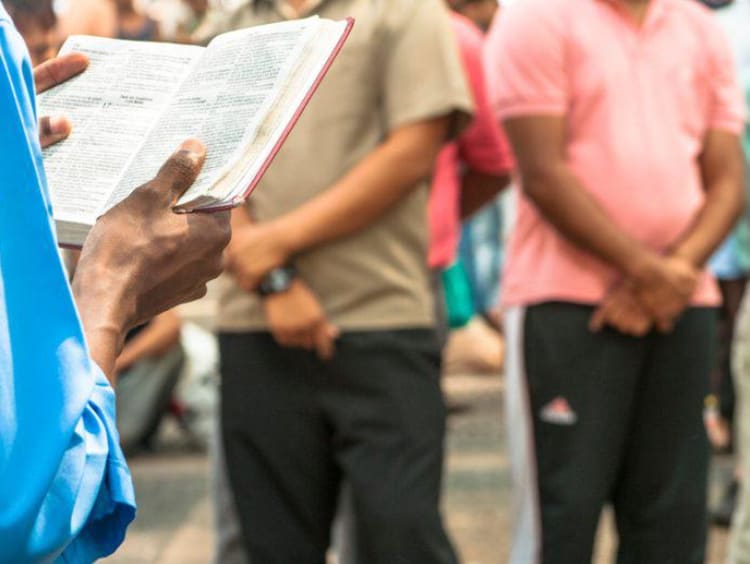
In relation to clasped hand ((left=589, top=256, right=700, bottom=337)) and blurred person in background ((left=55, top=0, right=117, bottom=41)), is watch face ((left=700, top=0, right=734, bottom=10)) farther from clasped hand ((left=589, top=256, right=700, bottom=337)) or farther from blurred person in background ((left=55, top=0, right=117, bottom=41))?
clasped hand ((left=589, top=256, right=700, bottom=337))

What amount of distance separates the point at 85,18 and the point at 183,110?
15.4 feet

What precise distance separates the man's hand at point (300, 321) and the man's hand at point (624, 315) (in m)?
0.58

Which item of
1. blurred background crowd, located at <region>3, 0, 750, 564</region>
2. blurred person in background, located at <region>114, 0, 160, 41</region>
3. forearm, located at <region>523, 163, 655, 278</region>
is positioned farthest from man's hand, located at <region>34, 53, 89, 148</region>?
blurred person in background, located at <region>114, 0, 160, 41</region>

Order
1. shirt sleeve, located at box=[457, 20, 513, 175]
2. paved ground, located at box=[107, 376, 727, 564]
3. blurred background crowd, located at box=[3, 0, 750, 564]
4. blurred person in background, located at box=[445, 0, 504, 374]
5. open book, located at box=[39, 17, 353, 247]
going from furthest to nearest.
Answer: blurred person in background, located at box=[445, 0, 504, 374]
paved ground, located at box=[107, 376, 727, 564]
shirt sleeve, located at box=[457, 20, 513, 175]
blurred background crowd, located at box=[3, 0, 750, 564]
open book, located at box=[39, 17, 353, 247]

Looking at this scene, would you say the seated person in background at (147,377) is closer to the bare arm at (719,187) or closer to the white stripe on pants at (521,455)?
the white stripe on pants at (521,455)

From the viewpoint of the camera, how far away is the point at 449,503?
5801 mm

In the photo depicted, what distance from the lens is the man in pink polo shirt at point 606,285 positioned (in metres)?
3.43

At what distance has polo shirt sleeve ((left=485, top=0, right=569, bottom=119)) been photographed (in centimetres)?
345

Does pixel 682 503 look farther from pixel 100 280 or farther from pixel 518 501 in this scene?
pixel 100 280

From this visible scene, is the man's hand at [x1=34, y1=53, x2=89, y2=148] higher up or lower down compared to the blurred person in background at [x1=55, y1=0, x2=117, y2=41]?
higher up

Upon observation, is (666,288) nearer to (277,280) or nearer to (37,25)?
(277,280)

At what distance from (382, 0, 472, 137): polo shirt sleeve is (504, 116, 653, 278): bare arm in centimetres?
17

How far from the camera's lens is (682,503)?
3.49 meters

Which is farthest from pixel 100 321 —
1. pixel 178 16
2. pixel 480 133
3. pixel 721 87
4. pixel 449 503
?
pixel 178 16
